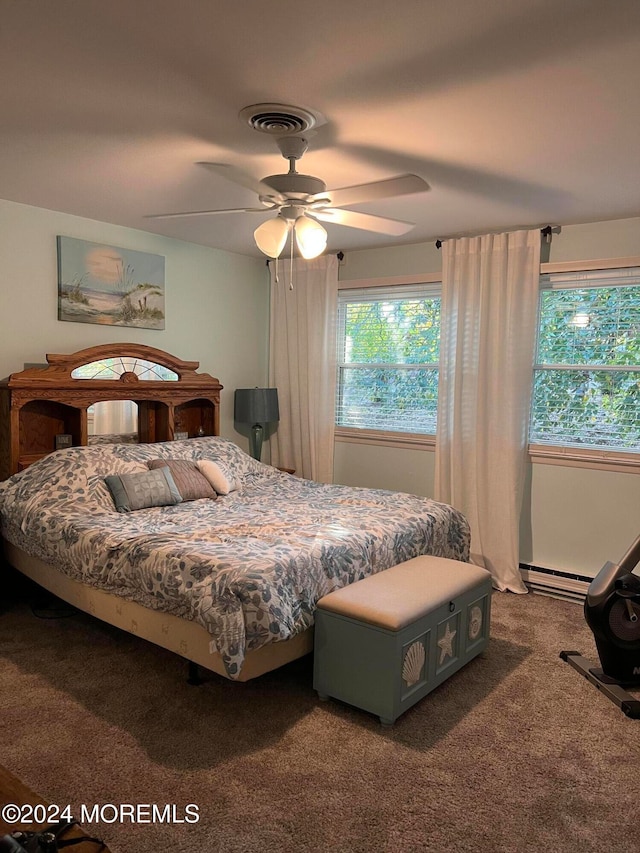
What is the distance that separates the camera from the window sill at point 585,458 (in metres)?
3.92

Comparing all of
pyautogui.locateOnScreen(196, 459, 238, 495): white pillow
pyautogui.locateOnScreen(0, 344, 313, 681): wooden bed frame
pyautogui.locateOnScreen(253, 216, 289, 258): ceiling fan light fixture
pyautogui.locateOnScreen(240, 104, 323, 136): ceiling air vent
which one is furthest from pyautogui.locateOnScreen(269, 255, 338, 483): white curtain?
pyautogui.locateOnScreen(240, 104, 323, 136): ceiling air vent

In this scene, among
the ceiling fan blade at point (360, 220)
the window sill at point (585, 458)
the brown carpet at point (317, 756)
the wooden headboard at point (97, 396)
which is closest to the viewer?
the brown carpet at point (317, 756)

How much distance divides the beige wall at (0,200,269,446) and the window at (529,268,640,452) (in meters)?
2.47

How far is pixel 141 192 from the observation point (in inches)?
137

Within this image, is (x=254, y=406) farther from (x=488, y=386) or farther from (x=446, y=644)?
(x=446, y=644)

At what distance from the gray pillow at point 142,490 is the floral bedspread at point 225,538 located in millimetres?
51

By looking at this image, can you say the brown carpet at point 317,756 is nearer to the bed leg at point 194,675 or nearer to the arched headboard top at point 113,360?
the bed leg at point 194,675

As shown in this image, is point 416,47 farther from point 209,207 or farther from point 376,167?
point 209,207

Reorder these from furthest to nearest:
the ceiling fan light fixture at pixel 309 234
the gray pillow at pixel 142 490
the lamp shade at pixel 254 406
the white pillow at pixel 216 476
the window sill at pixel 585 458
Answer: the lamp shade at pixel 254 406 < the white pillow at pixel 216 476 < the window sill at pixel 585 458 < the gray pillow at pixel 142 490 < the ceiling fan light fixture at pixel 309 234

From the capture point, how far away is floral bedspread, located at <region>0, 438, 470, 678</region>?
2430 millimetres

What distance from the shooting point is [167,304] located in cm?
475

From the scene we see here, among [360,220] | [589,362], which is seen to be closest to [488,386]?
[589,362]

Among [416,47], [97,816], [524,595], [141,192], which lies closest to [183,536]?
[97,816]

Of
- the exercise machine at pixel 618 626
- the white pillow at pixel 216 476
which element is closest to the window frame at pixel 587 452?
the exercise machine at pixel 618 626
